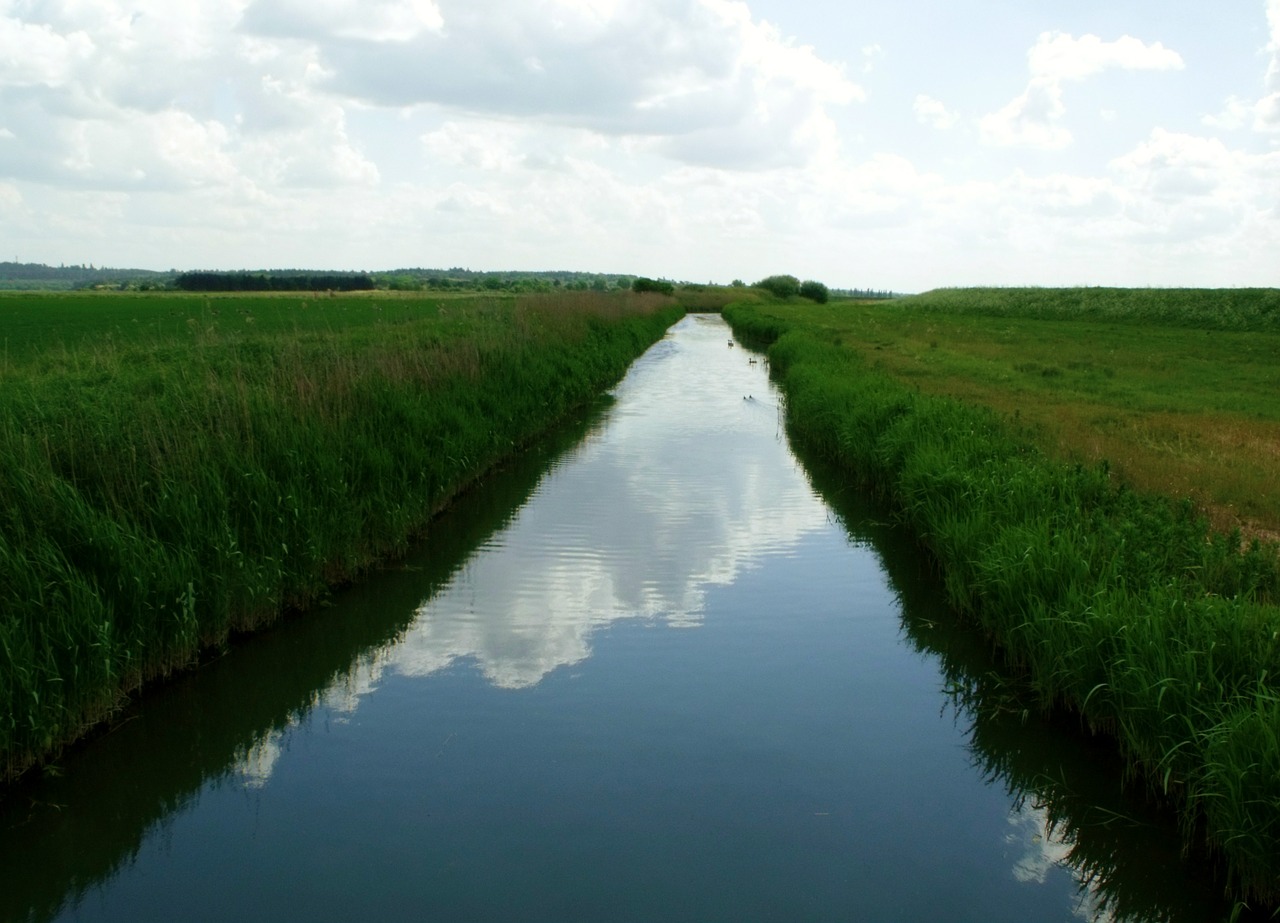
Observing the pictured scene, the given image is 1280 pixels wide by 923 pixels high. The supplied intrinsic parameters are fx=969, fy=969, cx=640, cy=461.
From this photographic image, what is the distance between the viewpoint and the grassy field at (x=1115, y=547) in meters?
4.35

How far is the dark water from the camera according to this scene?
4.25 metres

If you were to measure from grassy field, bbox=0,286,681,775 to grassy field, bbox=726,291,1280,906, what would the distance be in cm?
512

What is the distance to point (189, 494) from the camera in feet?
22.5

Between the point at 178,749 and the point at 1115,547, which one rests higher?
the point at 1115,547

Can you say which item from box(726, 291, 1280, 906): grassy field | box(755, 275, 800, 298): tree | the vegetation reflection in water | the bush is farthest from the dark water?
box(755, 275, 800, 298): tree

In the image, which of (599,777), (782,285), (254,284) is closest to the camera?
(599,777)

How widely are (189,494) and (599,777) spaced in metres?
3.71

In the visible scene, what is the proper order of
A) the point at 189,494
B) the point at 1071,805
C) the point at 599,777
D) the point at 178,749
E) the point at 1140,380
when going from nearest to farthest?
the point at 1071,805
the point at 599,777
the point at 178,749
the point at 189,494
the point at 1140,380

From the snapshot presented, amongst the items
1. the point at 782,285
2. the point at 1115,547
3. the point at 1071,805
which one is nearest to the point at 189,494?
the point at 1071,805

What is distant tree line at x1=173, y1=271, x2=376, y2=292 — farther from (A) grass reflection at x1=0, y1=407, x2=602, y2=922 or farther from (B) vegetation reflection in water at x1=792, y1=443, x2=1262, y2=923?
(B) vegetation reflection in water at x1=792, y1=443, x2=1262, y2=923

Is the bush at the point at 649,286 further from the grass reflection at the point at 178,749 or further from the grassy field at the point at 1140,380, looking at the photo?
the grass reflection at the point at 178,749

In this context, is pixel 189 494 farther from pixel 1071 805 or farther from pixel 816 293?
pixel 816 293

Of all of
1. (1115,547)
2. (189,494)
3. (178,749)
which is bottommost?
(178,749)

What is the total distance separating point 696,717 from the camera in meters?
5.88
